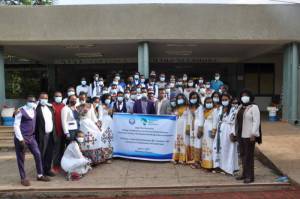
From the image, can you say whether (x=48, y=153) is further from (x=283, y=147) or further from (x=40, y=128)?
(x=283, y=147)

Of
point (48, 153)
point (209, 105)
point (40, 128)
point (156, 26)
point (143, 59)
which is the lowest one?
point (48, 153)

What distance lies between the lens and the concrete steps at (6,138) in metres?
11.8

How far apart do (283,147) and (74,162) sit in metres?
5.54

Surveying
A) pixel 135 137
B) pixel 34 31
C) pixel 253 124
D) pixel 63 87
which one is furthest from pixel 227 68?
pixel 253 124

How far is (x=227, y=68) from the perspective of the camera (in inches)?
842

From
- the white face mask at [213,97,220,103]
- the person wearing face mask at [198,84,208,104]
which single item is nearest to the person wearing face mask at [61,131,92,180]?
the white face mask at [213,97,220,103]

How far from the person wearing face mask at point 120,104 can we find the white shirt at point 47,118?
228 centimetres

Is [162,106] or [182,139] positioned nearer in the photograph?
[182,139]

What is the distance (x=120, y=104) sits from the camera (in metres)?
10.3

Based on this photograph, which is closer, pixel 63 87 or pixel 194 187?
pixel 194 187

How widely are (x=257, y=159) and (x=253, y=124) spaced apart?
2.66 meters

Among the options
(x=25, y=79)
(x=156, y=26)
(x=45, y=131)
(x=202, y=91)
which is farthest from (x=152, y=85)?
(x=25, y=79)

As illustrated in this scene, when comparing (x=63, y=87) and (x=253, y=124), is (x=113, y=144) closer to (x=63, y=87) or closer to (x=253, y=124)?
(x=253, y=124)

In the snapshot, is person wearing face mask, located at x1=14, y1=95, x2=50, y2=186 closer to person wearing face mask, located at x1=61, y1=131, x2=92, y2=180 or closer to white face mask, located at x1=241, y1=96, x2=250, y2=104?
person wearing face mask, located at x1=61, y1=131, x2=92, y2=180
